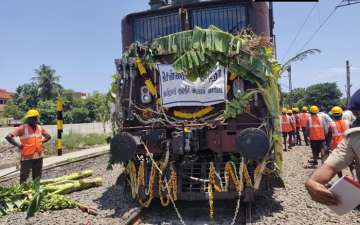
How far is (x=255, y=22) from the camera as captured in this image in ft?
21.9

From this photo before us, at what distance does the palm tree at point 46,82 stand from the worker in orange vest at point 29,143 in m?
Result: 68.6

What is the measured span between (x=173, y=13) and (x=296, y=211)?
157 inches

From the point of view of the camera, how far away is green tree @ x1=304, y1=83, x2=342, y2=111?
6436 cm

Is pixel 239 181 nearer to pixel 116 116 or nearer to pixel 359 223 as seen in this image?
pixel 359 223

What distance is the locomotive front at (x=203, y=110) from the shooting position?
19.1 feet

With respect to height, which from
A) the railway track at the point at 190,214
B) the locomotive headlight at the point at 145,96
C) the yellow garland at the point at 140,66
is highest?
the yellow garland at the point at 140,66

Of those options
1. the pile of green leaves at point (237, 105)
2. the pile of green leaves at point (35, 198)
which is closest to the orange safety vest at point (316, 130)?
the pile of green leaves at point (237, 105)

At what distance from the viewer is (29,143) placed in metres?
8.02

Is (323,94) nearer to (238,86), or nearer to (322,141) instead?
(322,141)

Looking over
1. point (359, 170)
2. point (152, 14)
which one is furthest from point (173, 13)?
point (359, 170)

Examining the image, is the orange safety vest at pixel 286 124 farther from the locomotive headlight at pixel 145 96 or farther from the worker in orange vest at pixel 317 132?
the locomotive headlight at pixel 145 96

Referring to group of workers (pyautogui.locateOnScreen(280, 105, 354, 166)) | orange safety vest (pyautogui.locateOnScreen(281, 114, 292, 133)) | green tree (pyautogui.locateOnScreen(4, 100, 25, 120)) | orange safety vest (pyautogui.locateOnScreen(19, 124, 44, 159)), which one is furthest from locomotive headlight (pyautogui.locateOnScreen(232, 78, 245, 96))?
green tree (pyautogui.locateOnScreen(4, 100, 25, 120))

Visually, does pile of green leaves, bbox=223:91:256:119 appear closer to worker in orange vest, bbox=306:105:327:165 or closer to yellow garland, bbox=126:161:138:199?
yellow garland, bbox=126:161:138:199

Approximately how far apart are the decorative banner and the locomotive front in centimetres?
2
